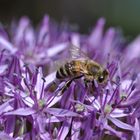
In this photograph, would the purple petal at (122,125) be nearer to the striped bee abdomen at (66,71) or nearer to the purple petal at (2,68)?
the striped bee abdomen at (66,71)

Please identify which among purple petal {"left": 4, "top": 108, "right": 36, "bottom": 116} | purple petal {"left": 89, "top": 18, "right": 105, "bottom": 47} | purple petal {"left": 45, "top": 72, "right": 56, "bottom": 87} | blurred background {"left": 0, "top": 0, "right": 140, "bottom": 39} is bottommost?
purple petal {"left": 4, "top": 108, "right": 36, "bottom": 116}

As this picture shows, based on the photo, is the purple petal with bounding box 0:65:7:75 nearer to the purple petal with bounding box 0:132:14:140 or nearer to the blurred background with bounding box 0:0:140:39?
the purple petal with bounding box 0:132:14:140

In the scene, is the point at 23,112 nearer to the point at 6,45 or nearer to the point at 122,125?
the point at 122,125

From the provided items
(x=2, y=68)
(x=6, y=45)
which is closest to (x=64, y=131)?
(x=2, y=68)

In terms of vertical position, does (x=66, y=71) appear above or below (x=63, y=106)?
above

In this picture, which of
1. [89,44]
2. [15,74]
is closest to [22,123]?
[15,74]

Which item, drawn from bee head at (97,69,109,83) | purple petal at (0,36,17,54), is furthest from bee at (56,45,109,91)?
purple petal at (0,36,17,54)
